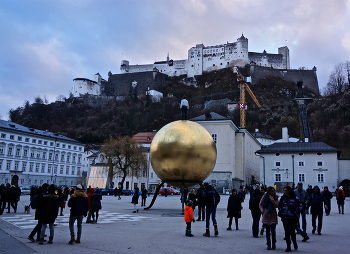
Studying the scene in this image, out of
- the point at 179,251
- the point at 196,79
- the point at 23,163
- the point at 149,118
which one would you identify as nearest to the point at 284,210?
the point at 179,251

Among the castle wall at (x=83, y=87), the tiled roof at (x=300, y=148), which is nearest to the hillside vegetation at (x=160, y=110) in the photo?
the castle wall at (x=83, y=87)

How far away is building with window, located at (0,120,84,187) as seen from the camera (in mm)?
56406

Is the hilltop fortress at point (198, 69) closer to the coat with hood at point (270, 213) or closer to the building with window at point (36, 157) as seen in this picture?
the building with window at point (36, 157)

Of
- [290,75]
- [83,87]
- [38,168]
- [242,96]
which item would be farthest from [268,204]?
→ [83,87]

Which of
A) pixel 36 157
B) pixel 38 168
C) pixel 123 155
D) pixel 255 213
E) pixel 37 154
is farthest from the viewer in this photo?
pixel 37 154

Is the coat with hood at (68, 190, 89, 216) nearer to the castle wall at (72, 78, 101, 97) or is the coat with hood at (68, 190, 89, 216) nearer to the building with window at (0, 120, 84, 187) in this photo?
the building with window at (0, 120, 84, 187)

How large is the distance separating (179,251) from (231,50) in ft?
400

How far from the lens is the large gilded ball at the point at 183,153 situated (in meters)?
13.6

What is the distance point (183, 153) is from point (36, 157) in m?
55.5

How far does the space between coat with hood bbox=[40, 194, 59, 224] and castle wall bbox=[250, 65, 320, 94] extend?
365 feet

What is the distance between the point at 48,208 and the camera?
7988 millimetres

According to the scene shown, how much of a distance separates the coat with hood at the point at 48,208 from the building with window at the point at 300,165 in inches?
1532

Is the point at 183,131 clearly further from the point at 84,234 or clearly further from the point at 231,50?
the point at 231,50

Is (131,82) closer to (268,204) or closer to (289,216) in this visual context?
(268,204)
